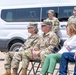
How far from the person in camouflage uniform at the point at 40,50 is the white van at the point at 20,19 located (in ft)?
14.0

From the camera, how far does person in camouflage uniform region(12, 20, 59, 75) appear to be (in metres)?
7.89

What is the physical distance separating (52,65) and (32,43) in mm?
1466

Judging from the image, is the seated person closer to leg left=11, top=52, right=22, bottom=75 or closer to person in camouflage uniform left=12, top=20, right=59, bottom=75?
person in camouflage uniform left=12, top=20, right=59, bottom=75

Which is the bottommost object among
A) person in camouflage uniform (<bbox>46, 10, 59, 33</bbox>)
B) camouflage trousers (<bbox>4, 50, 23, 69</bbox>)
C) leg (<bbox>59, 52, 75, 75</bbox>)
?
camouflage trousers (<bbox>4, 50, 23, 69</bbox>)

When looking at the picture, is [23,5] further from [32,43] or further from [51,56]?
[51,56]

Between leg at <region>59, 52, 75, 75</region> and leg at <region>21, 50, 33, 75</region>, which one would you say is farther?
leg at <region>21, 50, 33, 75</region>

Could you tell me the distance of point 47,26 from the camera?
8.11 metres

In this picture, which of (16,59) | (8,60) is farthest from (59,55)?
(8,60)

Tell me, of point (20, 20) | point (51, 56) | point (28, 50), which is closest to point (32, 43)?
point (28, 50)

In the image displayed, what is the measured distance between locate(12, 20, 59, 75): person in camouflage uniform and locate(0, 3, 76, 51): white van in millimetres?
4256

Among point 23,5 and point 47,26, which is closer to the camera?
point 47,26

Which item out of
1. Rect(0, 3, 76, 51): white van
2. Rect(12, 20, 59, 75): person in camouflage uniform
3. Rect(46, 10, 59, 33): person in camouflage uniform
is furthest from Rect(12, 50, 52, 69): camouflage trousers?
Rect(0, 3, 76, 51): white van

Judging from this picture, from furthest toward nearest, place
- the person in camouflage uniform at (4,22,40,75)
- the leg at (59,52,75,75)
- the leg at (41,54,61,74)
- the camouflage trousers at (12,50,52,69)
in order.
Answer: the person in camouflage uniform at (4,22,40,75)
the camouflage trousers at (12,50,52,69)
the leg at (41,54,61,74)
the leg at (59,52,75,75)

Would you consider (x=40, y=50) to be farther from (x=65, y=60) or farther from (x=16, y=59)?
(x=65, y=60)
